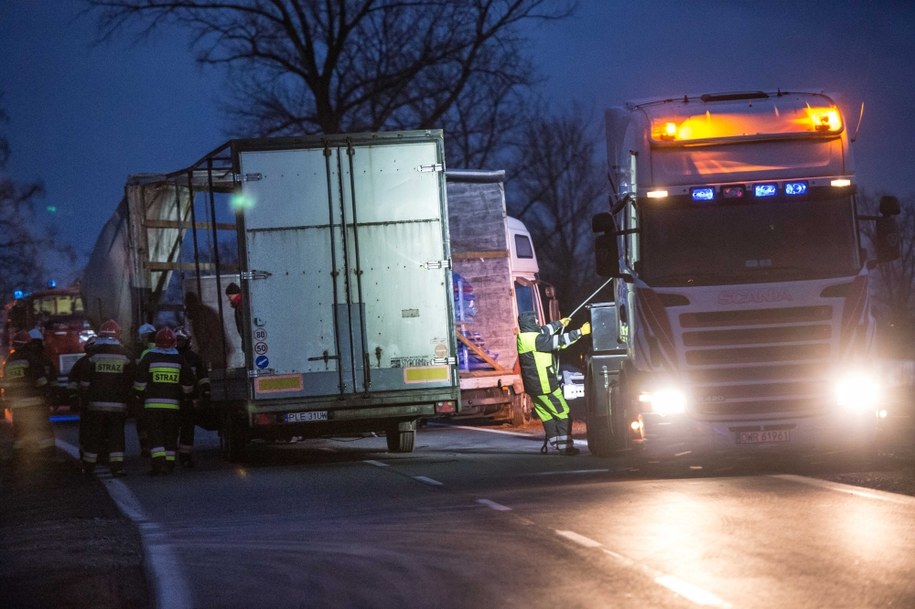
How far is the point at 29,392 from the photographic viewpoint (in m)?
19.0

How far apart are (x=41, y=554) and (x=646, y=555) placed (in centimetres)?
467

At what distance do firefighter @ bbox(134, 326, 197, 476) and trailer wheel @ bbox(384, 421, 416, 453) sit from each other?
2937mm

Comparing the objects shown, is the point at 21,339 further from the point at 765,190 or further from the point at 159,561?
the point at 765,190

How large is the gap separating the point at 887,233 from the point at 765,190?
3.97 ft

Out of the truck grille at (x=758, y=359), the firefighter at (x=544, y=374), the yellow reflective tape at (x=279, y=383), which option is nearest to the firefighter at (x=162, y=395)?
the yellow reflective tape at (x=279, y=383)

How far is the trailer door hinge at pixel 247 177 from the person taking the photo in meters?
16.2

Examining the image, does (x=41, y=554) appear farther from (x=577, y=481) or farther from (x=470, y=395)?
(x=470, y=395)

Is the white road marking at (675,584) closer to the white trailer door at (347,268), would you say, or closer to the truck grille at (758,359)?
the truck grille at (758,359)

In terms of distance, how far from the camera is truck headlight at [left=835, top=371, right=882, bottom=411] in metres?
13.0

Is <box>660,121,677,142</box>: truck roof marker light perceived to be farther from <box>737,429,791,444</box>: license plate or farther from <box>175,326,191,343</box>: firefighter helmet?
<box>175,326,191,343</box>: firefighter helmet

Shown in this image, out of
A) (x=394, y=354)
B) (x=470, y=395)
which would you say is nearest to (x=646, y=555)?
(x=394, y=354)

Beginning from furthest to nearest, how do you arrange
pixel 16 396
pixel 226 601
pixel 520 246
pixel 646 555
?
pixel 520 246 < pixel 16 396 < pixel 646 555 < pixel 226 601

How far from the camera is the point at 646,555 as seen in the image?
8.72 metres

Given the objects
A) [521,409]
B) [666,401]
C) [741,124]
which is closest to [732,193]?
[741,124]
